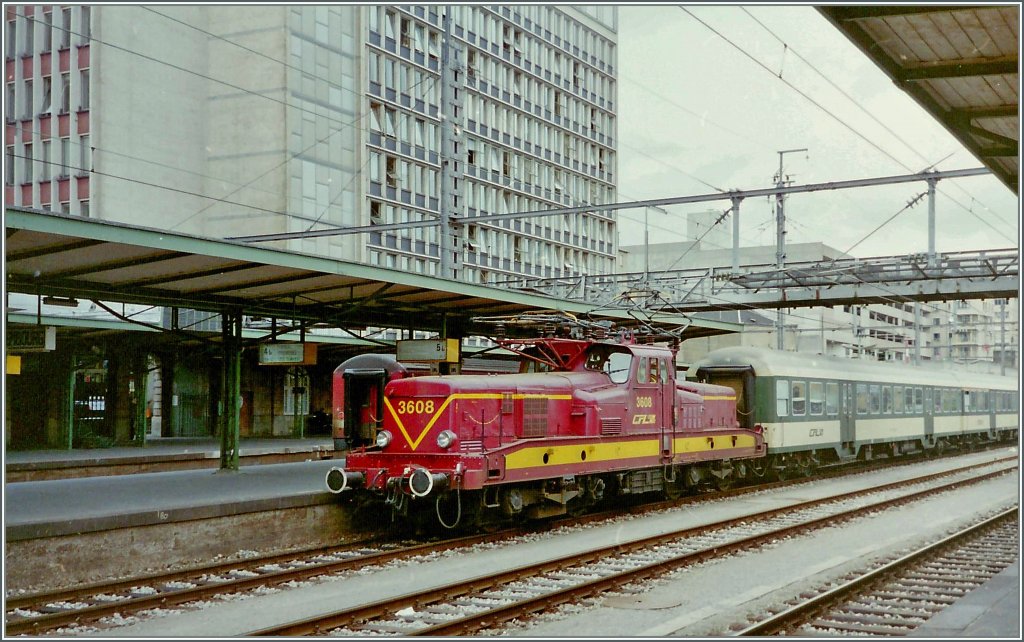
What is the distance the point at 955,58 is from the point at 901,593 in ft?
19.1

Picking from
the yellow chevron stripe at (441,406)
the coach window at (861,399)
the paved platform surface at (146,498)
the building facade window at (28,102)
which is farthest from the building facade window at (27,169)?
the coach window at (861,399)

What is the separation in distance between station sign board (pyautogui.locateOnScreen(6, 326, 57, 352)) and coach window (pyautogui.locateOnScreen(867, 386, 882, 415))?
22.1 m

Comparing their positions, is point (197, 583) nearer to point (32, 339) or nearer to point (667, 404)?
point (32, 339)

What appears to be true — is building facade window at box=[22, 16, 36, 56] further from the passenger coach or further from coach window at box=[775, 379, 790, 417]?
coach window at box=[775, 379, 790, 417]

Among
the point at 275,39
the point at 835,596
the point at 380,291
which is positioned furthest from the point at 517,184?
the point at 835,596

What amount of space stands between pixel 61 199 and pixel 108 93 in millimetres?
6417

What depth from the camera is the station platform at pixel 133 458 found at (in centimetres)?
2197

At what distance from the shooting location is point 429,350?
17453 mm

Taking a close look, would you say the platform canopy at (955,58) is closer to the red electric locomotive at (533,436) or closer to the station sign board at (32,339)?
the red electric locomotive at (533,436)

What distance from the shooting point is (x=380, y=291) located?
1722 cm

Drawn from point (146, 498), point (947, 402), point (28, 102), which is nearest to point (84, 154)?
point (28, 102)

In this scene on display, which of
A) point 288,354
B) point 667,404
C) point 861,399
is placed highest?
point 288,354

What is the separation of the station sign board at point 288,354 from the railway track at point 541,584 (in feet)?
24.2

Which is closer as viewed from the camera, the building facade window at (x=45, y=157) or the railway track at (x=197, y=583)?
the railway track at (x=197, y=583)
